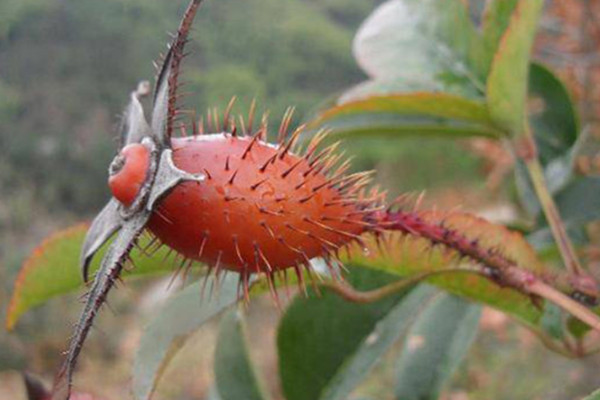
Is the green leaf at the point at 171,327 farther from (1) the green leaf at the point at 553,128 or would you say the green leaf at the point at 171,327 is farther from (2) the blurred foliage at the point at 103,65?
(2) the blurred foliage at the point at 103,65

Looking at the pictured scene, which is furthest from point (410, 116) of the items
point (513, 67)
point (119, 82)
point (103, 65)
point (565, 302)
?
point (103, 65)

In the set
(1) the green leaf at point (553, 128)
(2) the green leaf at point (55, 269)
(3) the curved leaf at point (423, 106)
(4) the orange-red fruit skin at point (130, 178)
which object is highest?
→ (4) the orange-red fruit skin at point (130, 178)

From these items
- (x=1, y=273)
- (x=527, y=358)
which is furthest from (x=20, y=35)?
(x=527, y=358)

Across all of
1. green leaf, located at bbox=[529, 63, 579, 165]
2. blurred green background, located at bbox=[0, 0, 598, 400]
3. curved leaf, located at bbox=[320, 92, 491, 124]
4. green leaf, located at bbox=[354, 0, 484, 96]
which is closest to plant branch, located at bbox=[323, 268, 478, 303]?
curved leaf, located at bbox=[320, 92, 491, 124]

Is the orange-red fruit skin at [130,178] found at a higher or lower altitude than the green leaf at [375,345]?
higher

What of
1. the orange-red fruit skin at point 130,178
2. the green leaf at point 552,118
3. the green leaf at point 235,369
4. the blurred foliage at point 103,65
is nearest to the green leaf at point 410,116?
the green leaf at point 552,118

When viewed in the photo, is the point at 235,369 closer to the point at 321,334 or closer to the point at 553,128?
the point at 321,334
